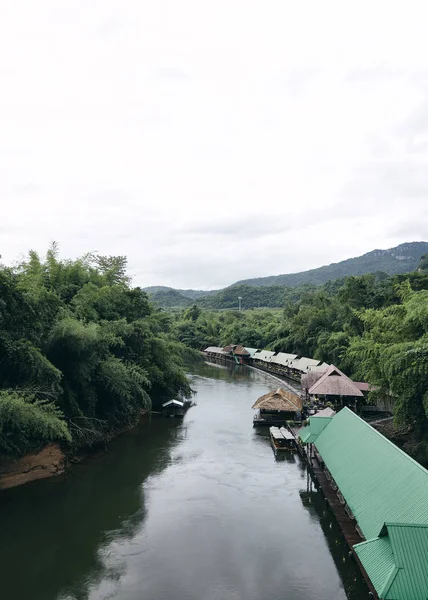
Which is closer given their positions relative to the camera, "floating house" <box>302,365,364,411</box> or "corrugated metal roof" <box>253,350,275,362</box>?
"floating house" <box>302,365,364,411</box>

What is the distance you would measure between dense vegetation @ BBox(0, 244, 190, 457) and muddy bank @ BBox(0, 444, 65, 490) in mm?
731

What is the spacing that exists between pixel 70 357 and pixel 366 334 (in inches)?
688

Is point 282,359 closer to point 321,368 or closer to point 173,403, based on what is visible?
point 321,368

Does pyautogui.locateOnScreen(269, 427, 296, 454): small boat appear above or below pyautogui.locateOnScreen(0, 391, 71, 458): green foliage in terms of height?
below

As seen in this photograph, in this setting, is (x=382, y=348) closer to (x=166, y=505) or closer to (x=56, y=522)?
(x=166, y=505)

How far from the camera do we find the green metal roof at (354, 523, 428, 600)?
866cm

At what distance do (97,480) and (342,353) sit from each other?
23.7 metres

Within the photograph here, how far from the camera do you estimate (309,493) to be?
56.6ft

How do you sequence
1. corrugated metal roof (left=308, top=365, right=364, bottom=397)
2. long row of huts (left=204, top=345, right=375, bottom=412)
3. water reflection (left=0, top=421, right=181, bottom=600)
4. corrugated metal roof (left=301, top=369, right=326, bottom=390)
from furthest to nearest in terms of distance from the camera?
corrugated metal roof (left=301, top=369, right=326, bottom=390)
long row of huts (left=204, top=345, right=375, bottom=412)
corrugated metal roof (left=308, top=365, right=364, bottom=397)
water reflection (left=0, top=421, right=181, bottom=600)

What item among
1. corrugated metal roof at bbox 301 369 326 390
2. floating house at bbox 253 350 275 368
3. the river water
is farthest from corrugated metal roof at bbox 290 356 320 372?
the river water

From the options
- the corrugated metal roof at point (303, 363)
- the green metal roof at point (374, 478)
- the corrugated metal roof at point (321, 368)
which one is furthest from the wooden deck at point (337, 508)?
the corrugated metal roof at point (303, 363)

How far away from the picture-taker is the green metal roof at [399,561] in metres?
8.66

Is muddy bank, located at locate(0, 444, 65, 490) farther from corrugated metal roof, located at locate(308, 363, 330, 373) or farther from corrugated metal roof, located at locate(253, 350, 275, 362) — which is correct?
corrugated metal roof, located at locate(253, 350, 275, 362)

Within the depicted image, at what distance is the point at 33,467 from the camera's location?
18453mm
